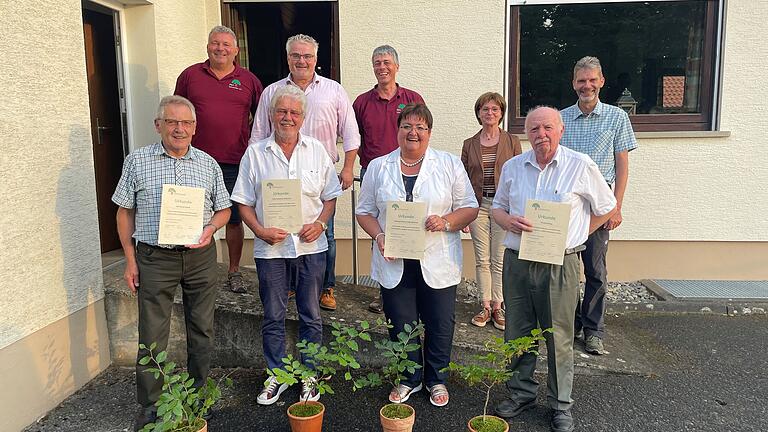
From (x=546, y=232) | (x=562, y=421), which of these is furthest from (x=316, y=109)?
(x=562, y=421)

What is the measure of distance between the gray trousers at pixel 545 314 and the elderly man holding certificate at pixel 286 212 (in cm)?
122

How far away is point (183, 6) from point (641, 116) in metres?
5.04

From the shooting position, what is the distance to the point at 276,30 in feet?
20.7

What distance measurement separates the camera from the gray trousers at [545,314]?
3.16 metres

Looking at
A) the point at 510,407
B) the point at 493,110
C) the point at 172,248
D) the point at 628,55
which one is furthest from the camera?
the point at 628,55

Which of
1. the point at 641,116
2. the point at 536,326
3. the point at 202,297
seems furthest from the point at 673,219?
the point at 202,297

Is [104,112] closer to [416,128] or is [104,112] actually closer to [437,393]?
[416,128]

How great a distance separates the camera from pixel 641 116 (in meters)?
6.17

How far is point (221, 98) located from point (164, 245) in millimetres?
1542

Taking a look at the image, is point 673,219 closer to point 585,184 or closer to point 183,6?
point 585,184

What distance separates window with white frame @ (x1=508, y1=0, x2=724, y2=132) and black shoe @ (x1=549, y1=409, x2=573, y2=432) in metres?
3.68

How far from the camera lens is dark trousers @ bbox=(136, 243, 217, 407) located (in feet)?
10.3

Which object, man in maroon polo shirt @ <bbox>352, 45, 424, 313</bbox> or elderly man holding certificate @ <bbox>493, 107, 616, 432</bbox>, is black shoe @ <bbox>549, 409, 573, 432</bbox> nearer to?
elderly man holding certificate @ <bbox>493, 107, 616, 432</bbox>

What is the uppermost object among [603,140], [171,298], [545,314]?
[603,140]
